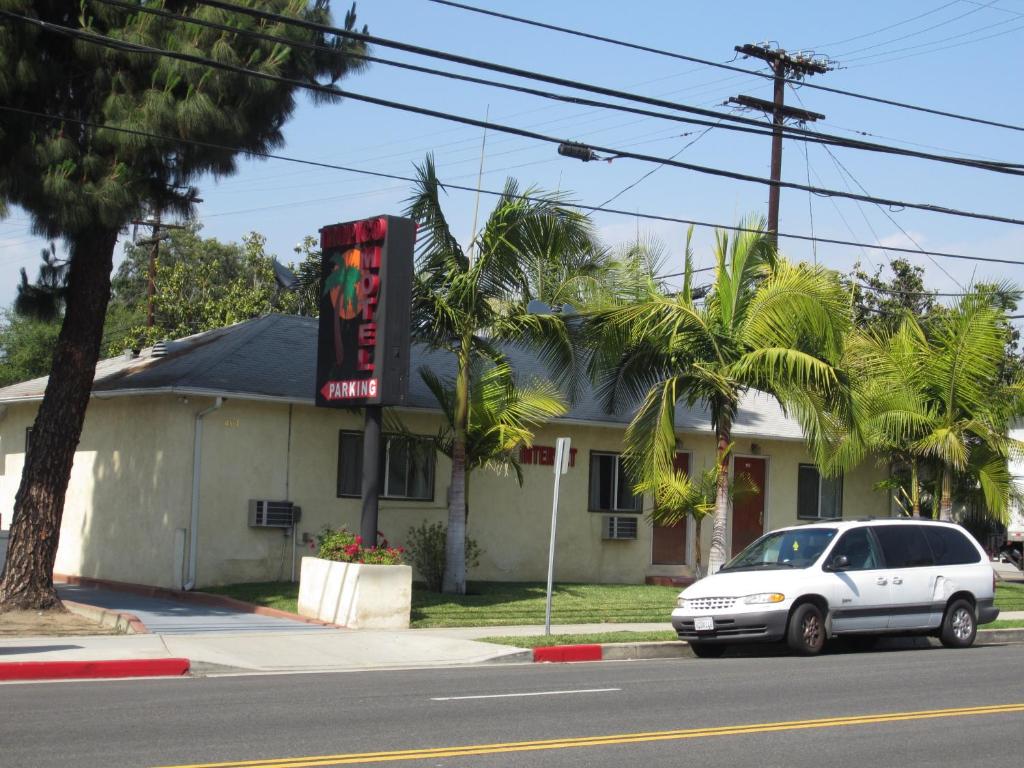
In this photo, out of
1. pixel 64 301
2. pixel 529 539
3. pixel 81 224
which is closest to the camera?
pixel 81 224

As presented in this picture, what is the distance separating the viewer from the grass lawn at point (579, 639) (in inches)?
642

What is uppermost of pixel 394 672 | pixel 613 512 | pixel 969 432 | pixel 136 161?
pixel 136 161

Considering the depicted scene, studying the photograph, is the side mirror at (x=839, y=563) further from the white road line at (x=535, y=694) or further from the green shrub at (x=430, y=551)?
the green shrub at (x=430, y=551)

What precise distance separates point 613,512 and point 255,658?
1220 cm

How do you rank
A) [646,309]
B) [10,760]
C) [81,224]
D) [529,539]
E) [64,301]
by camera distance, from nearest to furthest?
[10,760]
[81,224]
[64,301]
[646,309]
[529,539]

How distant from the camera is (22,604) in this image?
55.7ft

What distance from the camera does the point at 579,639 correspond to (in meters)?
16.8

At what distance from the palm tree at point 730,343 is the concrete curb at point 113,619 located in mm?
8247

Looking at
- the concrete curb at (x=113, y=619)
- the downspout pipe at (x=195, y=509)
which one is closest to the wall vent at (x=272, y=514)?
the downspout pipe at (x=195, y=509)

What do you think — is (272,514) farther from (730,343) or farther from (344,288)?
(730,343)

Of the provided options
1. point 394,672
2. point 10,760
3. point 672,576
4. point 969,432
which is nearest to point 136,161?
point 394,672

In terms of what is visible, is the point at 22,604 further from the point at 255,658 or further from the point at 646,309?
the point at 646,309

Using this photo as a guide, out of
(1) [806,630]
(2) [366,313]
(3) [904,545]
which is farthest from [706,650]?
(2) [366,313]

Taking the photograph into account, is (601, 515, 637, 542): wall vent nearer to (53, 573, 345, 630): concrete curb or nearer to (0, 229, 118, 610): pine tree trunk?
(53, 573, 345, 630): concrete curb
